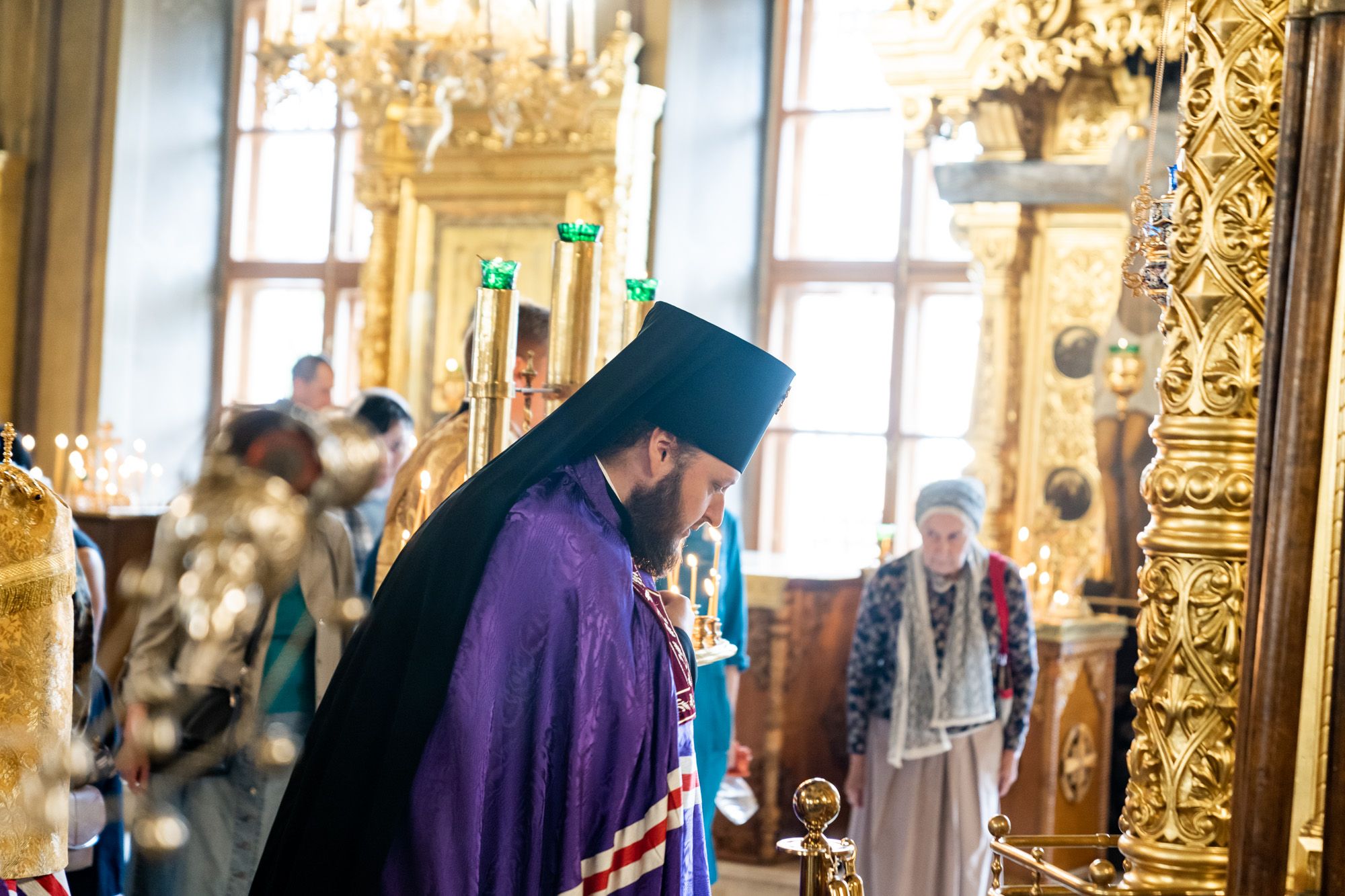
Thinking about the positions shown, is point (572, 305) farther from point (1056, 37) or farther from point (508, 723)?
point (1056, 37)

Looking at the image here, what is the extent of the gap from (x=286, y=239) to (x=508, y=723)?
8.94m

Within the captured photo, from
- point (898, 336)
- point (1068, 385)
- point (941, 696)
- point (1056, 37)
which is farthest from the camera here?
point (898, 336)

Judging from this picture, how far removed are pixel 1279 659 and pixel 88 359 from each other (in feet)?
31.0

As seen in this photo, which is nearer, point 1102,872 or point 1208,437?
point 1208,437

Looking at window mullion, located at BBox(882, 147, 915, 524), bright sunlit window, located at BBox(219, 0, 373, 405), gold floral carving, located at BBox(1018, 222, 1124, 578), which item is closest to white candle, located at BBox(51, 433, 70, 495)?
bright sunlit window, located at BBox(219, 0, 373, 405)

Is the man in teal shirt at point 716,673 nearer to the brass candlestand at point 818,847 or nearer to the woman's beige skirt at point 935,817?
the woman's beige skirt at point 935,817

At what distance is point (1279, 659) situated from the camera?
1.56 meters

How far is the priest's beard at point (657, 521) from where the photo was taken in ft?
7.12

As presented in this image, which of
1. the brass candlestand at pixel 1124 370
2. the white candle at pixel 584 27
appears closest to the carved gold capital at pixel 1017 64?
the brass candlestand at pixel 1124 370

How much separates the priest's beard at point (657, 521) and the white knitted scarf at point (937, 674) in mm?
2724

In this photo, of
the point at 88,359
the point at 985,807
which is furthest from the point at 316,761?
the point at 88,359

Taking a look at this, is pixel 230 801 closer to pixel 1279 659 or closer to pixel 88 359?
pixel 1279 659

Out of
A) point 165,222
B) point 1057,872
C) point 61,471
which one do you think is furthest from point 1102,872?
A: point 165,222

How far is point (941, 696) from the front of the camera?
4.74 meters
